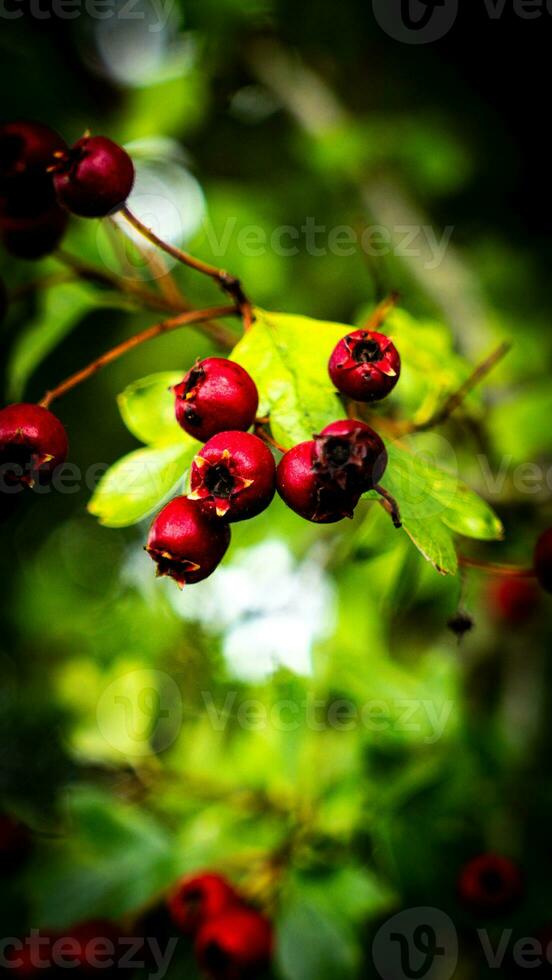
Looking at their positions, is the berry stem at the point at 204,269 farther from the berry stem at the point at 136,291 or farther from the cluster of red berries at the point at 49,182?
the berry stem at the point at 136,291

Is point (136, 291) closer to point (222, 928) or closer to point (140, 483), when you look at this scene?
point (140, 483)

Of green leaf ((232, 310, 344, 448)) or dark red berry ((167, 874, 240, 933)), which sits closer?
green leaf ((232, 310, 344, 448))

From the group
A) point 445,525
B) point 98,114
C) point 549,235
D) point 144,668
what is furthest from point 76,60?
point 445,525

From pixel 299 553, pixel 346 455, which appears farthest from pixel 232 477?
pixel 299 553

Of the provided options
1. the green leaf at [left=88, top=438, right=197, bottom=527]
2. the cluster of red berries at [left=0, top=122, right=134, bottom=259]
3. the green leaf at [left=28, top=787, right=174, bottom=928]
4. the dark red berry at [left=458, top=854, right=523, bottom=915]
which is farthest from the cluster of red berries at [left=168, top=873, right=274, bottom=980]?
the cluster of red berries at [left=0, top=122, right=134, bottom=259]

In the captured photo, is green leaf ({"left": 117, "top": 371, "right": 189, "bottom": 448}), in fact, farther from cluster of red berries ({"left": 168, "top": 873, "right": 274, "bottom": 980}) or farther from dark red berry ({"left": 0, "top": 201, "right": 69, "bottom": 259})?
cluster of red berries ({"left": 168, "top": 873, "right": 274, "bottom": 980})

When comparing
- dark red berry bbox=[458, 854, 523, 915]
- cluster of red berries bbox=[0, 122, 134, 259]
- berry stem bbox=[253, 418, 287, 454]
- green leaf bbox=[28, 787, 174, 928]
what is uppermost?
cluster of red berries bbox=[0, 122, 134, 259]

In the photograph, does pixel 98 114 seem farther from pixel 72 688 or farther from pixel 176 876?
pixel 176 876
